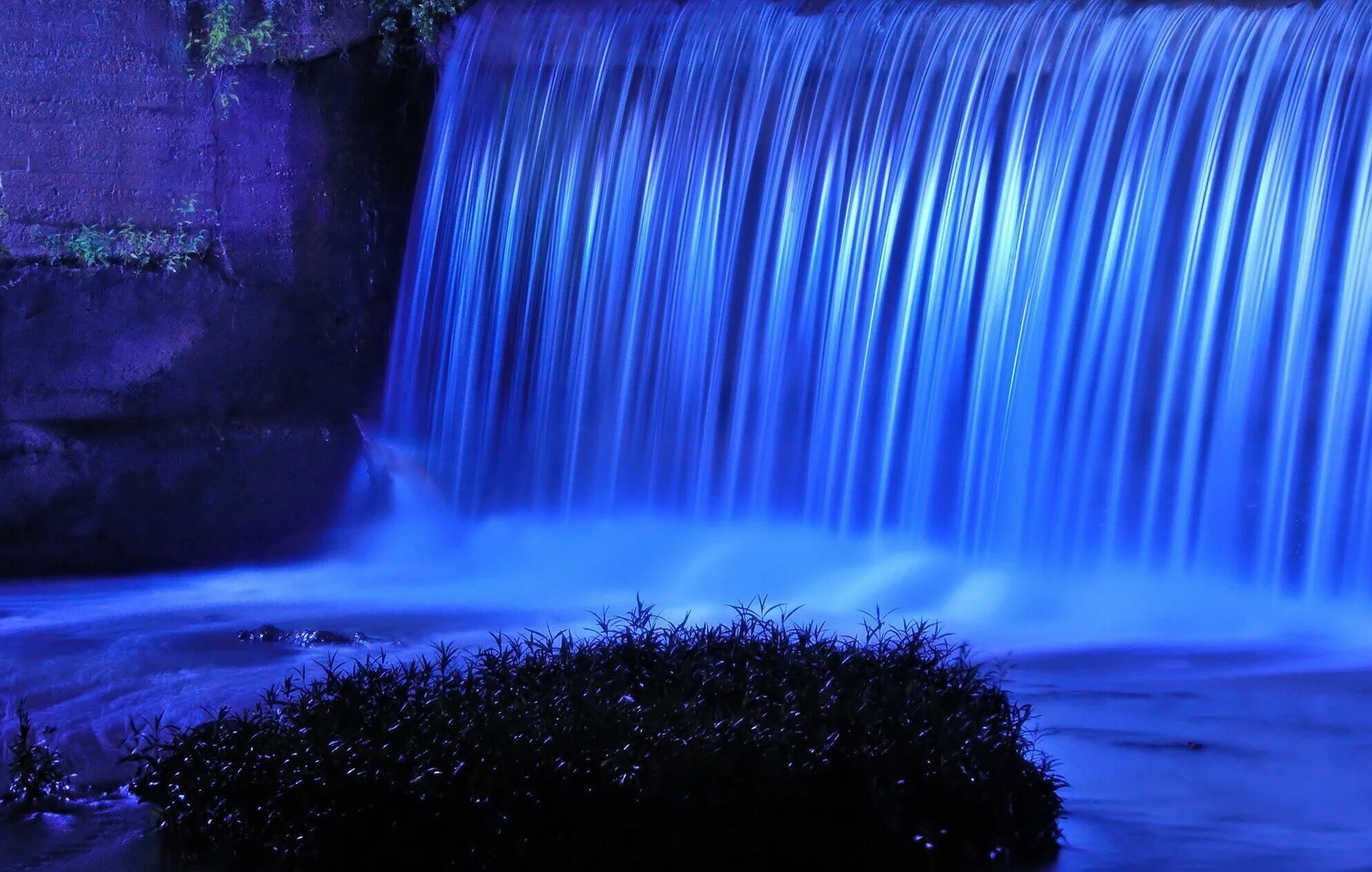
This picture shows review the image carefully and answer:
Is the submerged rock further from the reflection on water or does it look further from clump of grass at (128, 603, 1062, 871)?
clump of grass at (128, 603, 1062, 871)

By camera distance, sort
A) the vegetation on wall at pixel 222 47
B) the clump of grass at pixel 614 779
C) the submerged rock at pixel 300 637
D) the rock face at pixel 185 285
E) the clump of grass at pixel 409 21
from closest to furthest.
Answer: the clump of grass at pixel 614 779, the submerged rock at pixel 300 637, the rock face at pixel 185 285, the vegetation on wall at pixel 222 47, the clump of grass at pixel 409 21

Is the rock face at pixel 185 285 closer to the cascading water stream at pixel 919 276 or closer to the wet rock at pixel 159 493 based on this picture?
the wet rock at pixel 159 493

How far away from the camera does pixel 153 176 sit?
8945 mm

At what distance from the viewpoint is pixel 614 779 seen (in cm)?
353

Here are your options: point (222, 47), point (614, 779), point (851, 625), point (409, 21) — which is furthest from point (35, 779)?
point (409, 21)

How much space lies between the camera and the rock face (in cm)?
872

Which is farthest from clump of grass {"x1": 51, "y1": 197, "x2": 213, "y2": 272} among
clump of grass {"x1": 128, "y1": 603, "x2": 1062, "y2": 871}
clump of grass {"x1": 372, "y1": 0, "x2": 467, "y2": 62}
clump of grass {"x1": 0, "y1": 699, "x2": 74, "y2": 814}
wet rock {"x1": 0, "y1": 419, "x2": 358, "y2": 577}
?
clump of grass {"x1": 128, "y1": 603, "x2": 1062, "y2": 871}

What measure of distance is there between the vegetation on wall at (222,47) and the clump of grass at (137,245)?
683 millimetres

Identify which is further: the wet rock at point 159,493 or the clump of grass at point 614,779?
the wet rock at point 159,493

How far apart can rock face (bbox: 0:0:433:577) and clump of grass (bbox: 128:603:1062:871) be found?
209 inches

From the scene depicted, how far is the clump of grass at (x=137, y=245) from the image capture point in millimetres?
8766

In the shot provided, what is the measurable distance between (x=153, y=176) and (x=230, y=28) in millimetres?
960

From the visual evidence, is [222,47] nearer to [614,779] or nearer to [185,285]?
[185,285]

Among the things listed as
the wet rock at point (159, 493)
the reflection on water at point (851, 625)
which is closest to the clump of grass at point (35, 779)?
the reflection on water at point (851, 625)
